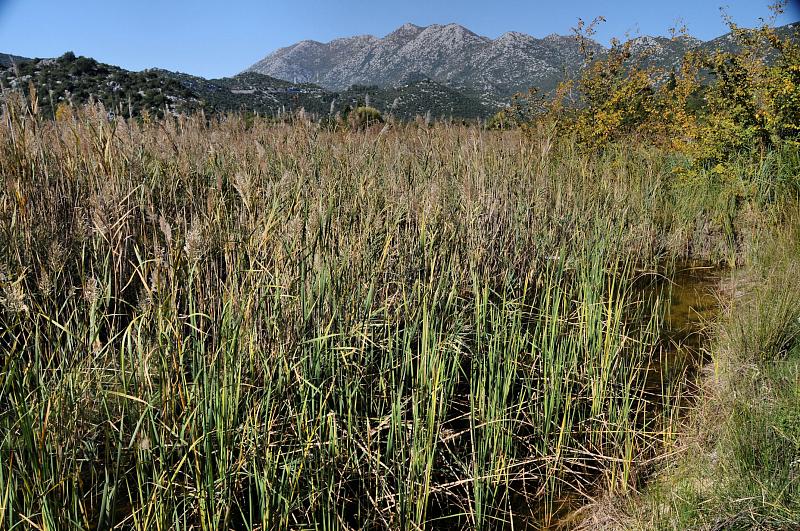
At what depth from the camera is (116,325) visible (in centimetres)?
220

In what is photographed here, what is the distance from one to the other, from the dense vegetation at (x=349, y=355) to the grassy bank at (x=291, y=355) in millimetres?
19

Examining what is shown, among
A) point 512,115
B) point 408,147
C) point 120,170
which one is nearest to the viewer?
point 120,170

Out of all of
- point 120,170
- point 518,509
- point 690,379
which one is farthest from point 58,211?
point 690,379

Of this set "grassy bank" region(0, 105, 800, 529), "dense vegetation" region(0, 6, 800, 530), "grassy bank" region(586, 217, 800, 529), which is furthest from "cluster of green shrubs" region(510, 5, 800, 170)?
"grassy bank" region(586, 217, 800, 529)

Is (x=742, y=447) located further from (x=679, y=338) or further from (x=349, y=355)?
(x=679, y=338)

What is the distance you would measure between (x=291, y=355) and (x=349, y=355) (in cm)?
21

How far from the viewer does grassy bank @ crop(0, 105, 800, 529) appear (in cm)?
132

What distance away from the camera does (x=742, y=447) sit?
1616 mm

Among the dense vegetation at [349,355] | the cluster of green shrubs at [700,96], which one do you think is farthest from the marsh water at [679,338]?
the cluster of green shrubs at [700,96]

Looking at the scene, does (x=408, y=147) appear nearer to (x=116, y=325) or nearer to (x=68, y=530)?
(x=116, y=325)

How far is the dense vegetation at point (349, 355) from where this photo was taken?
4.41 feet

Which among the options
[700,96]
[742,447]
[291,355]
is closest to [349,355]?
[291,355]

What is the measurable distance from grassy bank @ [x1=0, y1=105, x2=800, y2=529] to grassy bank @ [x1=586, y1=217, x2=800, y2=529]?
152 mm

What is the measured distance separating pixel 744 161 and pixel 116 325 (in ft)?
18.4
